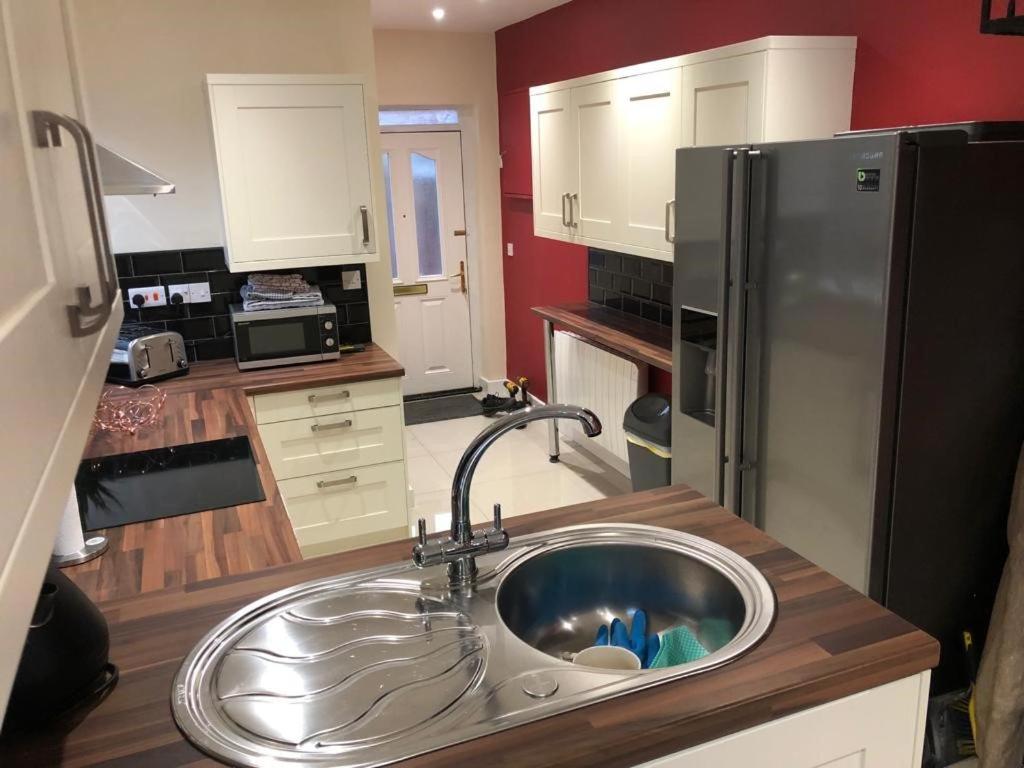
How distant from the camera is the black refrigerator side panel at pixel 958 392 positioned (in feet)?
6.97

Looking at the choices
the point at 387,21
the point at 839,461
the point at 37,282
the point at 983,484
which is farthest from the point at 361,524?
the point at 387,21

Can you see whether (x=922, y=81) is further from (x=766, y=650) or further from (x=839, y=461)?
(x=766, y=650)

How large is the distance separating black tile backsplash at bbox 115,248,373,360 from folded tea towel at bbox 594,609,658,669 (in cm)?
257

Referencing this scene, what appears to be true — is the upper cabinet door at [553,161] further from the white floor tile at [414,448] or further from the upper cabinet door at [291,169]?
the white floor tile at [414,448]

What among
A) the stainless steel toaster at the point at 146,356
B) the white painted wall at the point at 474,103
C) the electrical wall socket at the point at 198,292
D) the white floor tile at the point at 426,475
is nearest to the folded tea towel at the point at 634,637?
the stainless steel toaster at the point at 146,356

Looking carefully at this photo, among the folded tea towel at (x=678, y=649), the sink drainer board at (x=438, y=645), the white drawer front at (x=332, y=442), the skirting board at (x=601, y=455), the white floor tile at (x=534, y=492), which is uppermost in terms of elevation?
the sink drainer board at (x=438, y=645)

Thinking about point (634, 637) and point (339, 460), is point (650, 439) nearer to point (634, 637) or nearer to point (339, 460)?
point (339, 460)

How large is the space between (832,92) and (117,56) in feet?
9.10

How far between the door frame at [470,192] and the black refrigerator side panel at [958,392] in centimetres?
424

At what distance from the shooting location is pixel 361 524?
3.48 meters

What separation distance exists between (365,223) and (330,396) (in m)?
0.74

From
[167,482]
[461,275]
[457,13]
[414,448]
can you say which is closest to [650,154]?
[457,13]

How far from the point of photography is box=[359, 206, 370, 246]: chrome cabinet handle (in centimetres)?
343

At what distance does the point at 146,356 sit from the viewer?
3330 mm
